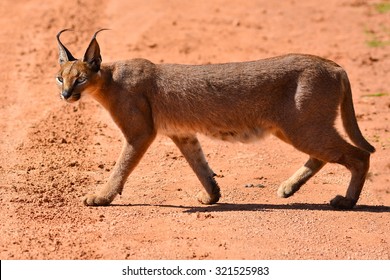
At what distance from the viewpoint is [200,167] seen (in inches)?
354

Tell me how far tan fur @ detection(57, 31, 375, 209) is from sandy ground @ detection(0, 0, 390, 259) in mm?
433

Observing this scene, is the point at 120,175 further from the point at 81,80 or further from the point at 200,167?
the point at 81,80

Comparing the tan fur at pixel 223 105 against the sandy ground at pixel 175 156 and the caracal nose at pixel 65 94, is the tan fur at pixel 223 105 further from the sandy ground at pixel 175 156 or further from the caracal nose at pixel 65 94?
the sandy ground at pixel 175 156

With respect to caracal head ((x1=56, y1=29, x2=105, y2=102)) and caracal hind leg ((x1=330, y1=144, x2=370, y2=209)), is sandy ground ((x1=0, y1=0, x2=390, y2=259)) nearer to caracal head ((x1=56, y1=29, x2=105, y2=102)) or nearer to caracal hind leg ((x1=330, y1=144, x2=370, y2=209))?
caracal hind leg ((x1=330, y1=144, x2=370, y2=209))

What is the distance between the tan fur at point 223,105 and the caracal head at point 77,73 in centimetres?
1

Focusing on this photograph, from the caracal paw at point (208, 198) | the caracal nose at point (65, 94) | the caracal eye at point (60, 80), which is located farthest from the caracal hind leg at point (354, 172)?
the caracal eye at point (60, 80)

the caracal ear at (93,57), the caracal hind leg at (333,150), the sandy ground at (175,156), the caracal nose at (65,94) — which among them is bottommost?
the sandy ground at (175,156)

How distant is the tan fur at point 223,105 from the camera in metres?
8.45

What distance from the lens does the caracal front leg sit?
855 cm

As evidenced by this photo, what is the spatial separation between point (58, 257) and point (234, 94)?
2.86 meters

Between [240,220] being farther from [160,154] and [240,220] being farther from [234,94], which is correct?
[160,154]

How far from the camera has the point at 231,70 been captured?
8.83 metres

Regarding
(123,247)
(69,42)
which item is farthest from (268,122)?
(69,42)

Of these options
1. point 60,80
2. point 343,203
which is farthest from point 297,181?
point 60,80
